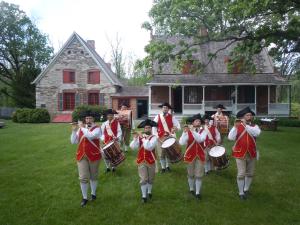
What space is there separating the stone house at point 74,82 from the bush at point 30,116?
3567 millimetres

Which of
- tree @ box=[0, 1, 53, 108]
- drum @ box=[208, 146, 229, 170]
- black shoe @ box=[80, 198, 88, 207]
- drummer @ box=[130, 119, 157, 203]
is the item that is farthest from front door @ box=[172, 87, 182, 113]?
black shoe @ box=[80, 198, 88, 207]

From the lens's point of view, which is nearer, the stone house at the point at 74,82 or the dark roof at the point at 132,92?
the stone house at the point at 74,82

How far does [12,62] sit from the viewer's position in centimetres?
4269

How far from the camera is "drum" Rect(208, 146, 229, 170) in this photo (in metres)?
8.44

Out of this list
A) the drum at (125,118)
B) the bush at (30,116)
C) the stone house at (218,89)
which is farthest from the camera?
the stone house at (218,89)

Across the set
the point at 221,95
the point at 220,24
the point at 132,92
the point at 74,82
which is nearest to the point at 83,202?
the point at 220,24

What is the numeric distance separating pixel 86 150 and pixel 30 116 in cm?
2283

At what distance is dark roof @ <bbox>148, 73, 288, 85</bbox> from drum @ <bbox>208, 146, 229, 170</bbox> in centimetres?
1909

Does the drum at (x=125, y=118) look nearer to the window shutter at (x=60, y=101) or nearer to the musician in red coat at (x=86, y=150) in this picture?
the musician in red coat at (x=86, y=150)

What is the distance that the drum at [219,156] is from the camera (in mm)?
8438

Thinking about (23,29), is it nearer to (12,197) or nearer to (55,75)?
(55,75)

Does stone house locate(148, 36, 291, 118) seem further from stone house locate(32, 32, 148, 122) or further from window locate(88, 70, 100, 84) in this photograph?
window locate(88, 70, 100, 84)

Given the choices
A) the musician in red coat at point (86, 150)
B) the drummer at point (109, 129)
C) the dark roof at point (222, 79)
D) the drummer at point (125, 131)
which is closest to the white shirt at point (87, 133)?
the musician in red coat at point (86, 150)

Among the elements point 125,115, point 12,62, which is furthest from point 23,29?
point 125,115
